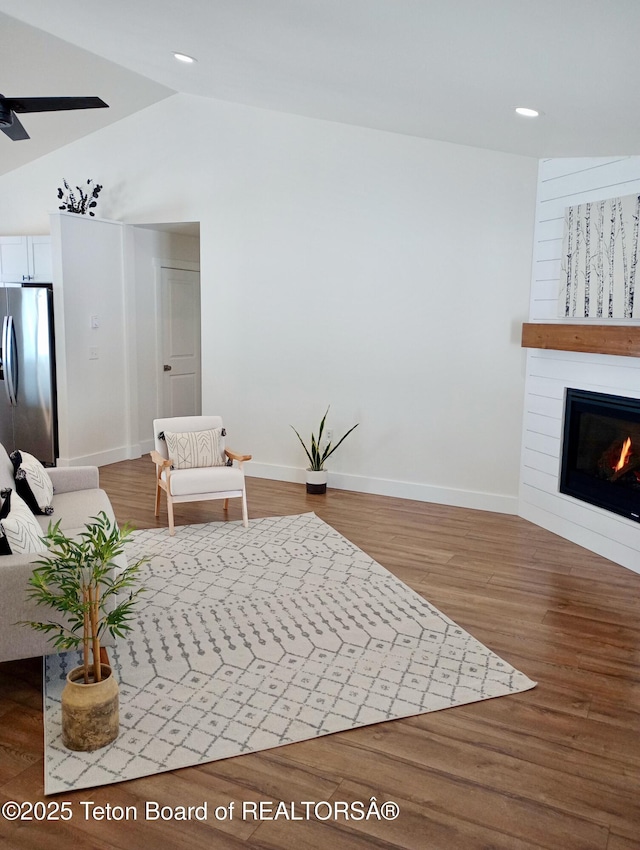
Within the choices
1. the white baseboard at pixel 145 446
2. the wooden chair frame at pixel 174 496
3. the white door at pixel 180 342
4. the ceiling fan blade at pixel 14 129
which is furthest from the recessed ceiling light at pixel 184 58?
the white baseboard at pixel 145 446

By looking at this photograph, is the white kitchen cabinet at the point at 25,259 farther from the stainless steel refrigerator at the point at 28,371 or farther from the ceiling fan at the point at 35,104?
the ceiling fan at the point at 35,104

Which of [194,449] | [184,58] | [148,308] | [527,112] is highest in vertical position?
[184,58]

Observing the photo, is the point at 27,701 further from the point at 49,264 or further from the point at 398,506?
the point at 49,264

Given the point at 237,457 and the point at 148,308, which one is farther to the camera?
the point at 148,308

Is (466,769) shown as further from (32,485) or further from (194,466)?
(194,466)

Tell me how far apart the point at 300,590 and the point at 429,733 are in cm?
143

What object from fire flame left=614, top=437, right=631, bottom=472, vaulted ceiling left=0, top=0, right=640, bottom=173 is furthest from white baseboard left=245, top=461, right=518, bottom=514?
vaulted ceiling left=0, top=0, right=640, bottom=173

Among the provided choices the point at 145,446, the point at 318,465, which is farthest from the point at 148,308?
the point at 318,465

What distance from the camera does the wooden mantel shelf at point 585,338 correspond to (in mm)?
4191

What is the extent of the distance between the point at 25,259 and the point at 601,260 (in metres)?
5.34

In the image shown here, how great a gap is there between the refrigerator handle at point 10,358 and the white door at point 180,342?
1.67 metres

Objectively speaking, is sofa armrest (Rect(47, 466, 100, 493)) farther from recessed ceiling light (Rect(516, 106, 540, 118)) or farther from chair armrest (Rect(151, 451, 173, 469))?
recessed ceiling light (Rect(516, 106, 540, 118))

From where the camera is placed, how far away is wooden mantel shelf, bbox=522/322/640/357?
419 cm

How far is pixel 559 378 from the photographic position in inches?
197
